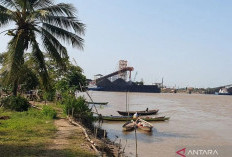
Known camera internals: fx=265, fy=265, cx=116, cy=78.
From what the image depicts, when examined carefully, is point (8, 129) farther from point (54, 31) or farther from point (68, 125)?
point (54, 31)

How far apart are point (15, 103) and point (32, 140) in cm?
658

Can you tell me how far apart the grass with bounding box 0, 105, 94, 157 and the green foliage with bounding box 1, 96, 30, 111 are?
3537mm

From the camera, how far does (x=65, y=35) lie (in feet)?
38.9

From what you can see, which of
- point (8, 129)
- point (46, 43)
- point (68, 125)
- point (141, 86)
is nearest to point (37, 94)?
point (46, 43)

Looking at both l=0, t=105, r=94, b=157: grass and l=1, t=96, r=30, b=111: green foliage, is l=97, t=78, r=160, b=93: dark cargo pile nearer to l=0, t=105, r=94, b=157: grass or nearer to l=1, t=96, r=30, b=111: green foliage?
l=1, t=96, r=30, b=111: green foliage

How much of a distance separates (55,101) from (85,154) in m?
13.6

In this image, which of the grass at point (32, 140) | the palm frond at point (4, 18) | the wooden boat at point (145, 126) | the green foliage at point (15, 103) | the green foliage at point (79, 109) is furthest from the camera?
the wooden boat at point (145, 126)

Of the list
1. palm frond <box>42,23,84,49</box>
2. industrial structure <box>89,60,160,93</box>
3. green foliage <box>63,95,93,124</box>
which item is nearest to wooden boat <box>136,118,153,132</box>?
green foliage <box>63,95,93,124</box>

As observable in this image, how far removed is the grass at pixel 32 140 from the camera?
5996 millimetres

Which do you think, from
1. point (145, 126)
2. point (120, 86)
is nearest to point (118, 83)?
point (120, 86)

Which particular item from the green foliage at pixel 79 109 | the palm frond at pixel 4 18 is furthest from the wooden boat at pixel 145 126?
the palm frond at pixel 4 18

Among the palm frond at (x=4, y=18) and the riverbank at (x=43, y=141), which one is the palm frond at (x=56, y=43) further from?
the riverbank at (x=43, y=141)

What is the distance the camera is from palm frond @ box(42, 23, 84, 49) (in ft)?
38.3

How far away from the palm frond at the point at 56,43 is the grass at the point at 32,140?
11.4 ft
